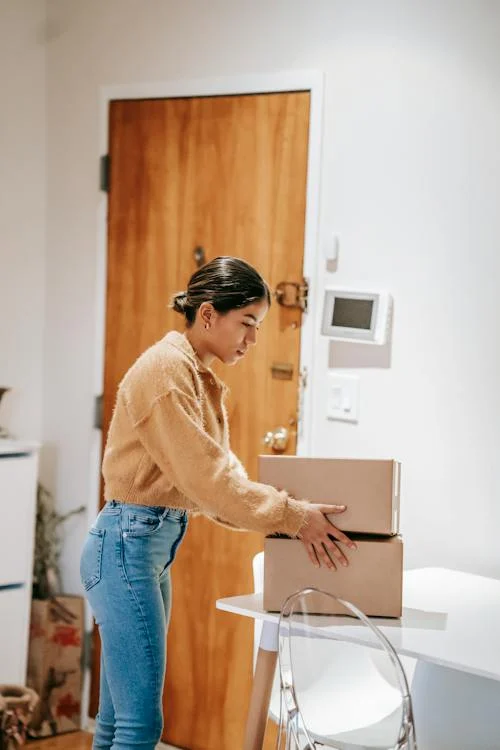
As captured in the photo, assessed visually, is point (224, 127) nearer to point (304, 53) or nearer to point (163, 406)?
point (304, 53)

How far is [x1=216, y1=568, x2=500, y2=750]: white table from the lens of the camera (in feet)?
7.02

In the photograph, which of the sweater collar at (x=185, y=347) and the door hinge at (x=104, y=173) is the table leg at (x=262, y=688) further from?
the door hinge at (x=104, y=173)

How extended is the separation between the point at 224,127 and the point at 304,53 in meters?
0.35

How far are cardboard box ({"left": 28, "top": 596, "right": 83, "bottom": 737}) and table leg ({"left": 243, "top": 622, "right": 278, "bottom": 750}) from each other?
5.25ft

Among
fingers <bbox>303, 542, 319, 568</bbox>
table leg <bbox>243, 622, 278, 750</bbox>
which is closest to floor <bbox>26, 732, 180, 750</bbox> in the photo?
table leg <bbox>243, 622, 278, 750</bbox>

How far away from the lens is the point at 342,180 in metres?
3.34

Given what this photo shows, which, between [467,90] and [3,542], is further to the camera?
[3,542]

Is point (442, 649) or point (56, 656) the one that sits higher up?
point (442, 649)

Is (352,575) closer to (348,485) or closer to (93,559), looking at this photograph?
(348,485)

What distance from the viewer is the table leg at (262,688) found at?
7.98 feet

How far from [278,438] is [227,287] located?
113 centimetres

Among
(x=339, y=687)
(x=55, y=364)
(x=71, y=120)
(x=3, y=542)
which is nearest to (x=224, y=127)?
(x=71, y=120)

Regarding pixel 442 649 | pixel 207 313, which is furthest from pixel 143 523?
pixel 442 649

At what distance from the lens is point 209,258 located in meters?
3.65
